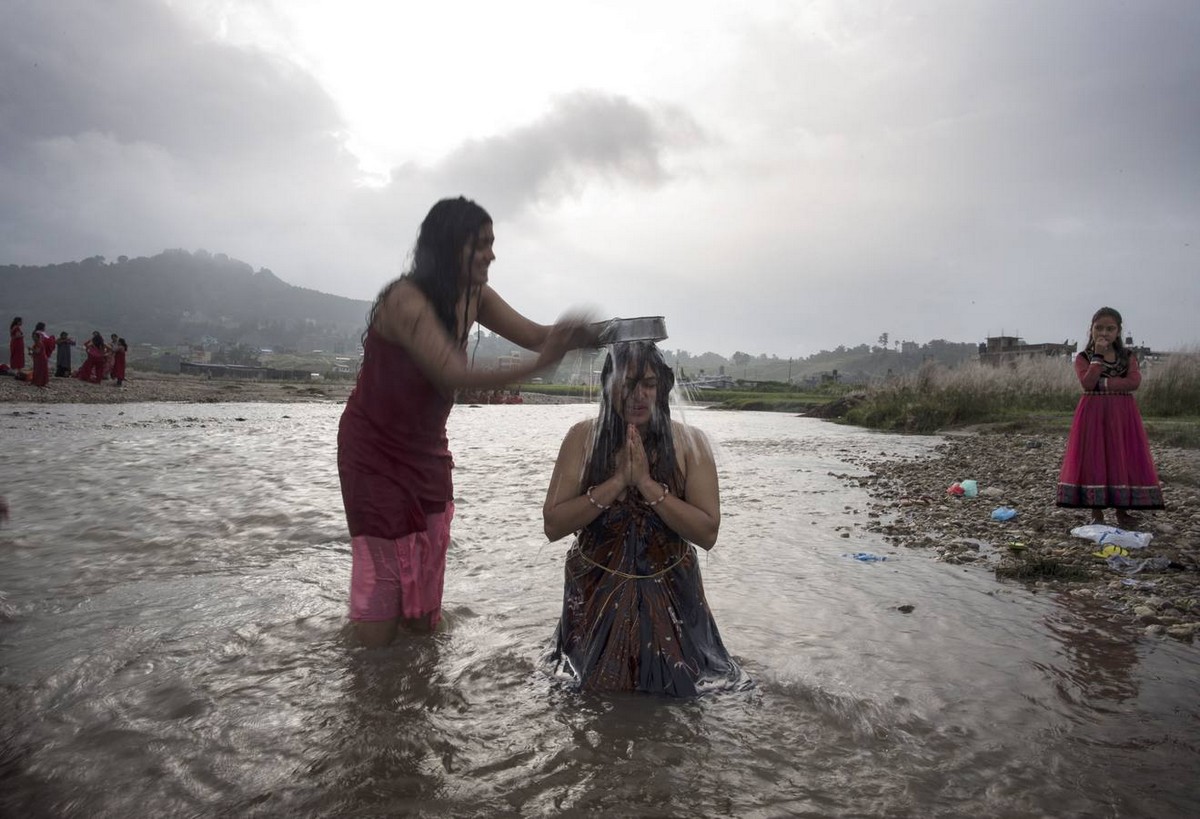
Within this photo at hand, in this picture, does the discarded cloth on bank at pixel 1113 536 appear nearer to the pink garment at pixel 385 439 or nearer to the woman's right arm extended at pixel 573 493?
the woman's right arm extended at pixel 573 493

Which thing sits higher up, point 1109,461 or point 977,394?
point 977,394

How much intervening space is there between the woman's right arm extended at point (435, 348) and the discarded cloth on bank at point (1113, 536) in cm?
556

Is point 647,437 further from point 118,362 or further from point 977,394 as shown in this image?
point 118,362

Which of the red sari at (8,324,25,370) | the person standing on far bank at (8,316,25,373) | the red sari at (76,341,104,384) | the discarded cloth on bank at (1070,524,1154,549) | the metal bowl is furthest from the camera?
the red sari at (76,341,104,384)

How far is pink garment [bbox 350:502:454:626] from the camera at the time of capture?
321 centimetres

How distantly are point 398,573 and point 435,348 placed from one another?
1.15 meters

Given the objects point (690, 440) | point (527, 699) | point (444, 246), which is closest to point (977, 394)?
point (690, 440)

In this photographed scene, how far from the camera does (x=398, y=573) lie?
3.30 metres

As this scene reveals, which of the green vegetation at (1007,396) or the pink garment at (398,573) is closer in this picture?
the pink garment at (398,573)

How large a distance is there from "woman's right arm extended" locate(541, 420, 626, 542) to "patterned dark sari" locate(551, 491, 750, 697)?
0.56 feet

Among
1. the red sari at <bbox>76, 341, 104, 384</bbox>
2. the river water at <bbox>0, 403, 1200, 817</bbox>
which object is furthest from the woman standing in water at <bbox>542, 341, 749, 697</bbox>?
the red sari at <bbox>76, 341, 104, 384</bbox>

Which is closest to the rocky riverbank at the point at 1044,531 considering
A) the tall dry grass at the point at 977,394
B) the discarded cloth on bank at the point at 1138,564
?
the discarded cloth on bank at the point at 1138,564

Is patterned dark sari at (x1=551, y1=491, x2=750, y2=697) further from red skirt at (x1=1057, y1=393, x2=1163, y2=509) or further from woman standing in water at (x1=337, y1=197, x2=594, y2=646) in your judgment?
red skirt at (x1=1057, y1=393, x2=1163, y2=509)

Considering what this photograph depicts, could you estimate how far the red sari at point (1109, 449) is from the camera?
6457mm
